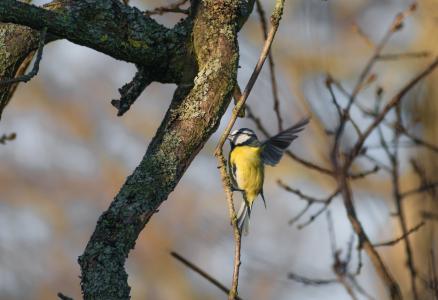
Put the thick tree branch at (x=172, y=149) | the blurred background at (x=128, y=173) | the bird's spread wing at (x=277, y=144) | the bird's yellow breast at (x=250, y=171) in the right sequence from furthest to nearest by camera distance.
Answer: the blurred background at (x=128, y=173) < the bird's yellow breast at (x=250, y=171) < the bird's spread wing at (x=277, y=144) < the thick tree branch at (x=172, y=149)

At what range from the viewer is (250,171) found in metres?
3.19

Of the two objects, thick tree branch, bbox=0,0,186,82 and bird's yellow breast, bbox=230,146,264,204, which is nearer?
thick tree branch, bbox=0,0,186,82

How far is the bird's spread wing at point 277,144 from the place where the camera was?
111 inches

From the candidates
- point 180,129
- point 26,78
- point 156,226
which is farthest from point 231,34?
point 156,226

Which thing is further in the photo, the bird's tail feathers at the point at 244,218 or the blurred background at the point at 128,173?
the blurred background at the point at 128,173

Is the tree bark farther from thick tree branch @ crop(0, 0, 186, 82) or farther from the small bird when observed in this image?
the small bird

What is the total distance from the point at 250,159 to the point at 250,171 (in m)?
0.05

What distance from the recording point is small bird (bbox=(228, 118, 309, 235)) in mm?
2889

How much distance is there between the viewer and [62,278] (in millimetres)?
9594

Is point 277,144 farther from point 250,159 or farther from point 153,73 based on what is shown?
point 153,73

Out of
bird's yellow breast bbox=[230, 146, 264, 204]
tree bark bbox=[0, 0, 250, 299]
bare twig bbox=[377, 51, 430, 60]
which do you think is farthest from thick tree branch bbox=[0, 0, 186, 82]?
bare twig bbox=[377, 51, 430, 60]

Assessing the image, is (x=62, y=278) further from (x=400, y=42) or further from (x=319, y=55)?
(x=319, y=55)

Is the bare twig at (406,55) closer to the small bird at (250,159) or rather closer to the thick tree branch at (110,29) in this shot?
the small bird at (250,159)

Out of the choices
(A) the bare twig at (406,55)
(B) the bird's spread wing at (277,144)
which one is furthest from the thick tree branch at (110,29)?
(A) the bare twig at (406,55)
